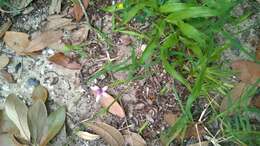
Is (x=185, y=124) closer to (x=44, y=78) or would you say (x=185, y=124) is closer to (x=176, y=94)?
(x=176, y=94)

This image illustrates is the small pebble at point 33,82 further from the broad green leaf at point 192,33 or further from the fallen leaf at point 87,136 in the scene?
the broad green leaf at point 192,33

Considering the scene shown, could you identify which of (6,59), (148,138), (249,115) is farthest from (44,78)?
(249,115)

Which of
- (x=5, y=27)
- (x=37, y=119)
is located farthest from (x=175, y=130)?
(x=5, y=27)

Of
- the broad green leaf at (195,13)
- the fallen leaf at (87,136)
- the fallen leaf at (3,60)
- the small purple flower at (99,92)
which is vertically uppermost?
the broad green leaf at (195,13)

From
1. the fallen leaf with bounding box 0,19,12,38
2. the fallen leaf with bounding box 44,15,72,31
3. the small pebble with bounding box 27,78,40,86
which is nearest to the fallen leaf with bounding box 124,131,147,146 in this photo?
the small pebble with bounding box 27,78,40,86

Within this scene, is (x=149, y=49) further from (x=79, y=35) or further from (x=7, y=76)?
(x=7, y=76)

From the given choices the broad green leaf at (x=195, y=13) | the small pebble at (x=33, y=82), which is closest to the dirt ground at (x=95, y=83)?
the small pebble at (x=33, y=82)

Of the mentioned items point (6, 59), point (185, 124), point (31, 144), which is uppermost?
point (6, 59)
